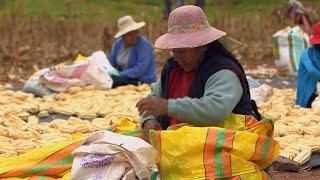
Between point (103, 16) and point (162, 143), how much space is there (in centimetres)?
2126

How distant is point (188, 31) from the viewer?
13.3ft

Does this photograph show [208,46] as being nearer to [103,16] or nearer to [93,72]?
[93,72]

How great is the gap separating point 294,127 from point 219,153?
2.46 m

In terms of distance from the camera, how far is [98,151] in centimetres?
382

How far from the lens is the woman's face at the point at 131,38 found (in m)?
9.17

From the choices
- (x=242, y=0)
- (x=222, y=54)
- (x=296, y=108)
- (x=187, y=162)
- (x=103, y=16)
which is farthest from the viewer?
(x=242, y=0)

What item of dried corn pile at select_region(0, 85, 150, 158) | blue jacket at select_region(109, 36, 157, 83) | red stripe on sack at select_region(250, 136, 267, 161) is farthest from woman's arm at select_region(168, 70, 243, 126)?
blue jacket at select_region(109, 36, 157, 83)

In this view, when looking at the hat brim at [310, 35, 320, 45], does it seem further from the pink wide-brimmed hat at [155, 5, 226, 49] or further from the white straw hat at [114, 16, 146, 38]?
the pink wide-brimmed hat at [155, 5, 226, 49]

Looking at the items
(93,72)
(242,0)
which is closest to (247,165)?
(93,72)

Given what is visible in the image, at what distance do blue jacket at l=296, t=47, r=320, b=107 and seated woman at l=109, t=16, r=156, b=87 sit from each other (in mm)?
2352

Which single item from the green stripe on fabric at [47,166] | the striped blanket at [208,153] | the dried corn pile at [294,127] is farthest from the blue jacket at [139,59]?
the striped blanket at [208,153]

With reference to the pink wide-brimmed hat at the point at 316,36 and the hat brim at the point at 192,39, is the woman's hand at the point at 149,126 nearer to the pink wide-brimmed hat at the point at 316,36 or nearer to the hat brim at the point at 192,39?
the hat brim at the point at 192,39

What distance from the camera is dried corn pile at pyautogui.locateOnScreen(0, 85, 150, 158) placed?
579 centimetres

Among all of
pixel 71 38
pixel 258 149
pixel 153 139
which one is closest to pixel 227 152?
pixel 258 149
